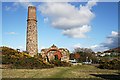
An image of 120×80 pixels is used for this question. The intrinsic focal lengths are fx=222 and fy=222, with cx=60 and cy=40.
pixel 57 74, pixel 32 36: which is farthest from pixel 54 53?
pixel 57 74

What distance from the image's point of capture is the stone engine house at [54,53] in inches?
1935

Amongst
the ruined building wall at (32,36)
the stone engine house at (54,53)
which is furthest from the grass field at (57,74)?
the stone engine house at (54,53)

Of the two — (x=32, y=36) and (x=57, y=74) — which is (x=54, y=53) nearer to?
(x=32, y=36)

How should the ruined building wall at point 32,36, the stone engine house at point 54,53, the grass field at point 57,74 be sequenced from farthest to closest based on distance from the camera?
the stone engine house at point 54,53
the ruined building wall at point 32,36
the grass field at point 57,74

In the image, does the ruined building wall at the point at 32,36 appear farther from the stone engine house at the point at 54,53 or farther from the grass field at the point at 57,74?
the grass field at the point at 57,74

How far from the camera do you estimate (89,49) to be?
93.2 metres

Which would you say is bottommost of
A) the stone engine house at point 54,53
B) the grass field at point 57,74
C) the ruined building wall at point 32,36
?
the grass field at point 57,74

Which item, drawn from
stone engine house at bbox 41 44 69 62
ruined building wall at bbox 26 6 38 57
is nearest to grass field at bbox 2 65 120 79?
ruined building wall at bbox 26 6 38 57

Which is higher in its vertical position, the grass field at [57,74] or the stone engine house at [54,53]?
the stone engine house at [54,53]

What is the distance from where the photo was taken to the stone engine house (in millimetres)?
49156

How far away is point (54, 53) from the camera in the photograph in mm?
49438

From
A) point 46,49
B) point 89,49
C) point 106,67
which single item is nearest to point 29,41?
point 46,49

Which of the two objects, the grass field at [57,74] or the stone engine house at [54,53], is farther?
the stone engine house at [54,53]

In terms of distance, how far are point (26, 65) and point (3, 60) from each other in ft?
11.8
